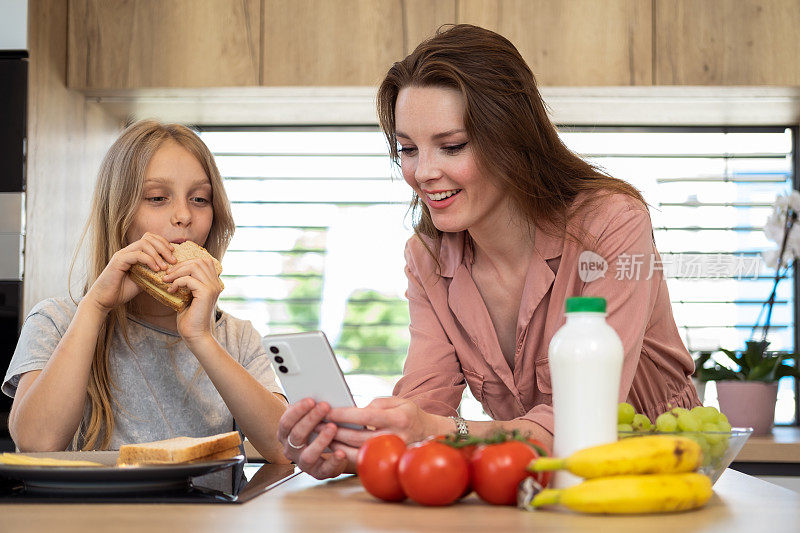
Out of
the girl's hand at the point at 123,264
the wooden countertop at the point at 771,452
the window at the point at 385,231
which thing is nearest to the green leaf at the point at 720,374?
the wooden countertop at the point at 771,452

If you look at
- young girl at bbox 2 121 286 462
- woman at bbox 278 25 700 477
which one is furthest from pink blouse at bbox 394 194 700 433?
young girl at bbox 2 121 286 462

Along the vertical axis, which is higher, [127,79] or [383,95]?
[127,79]

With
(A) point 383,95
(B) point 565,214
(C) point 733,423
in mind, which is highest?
(A) point 383,95

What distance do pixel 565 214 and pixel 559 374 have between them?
67 cm

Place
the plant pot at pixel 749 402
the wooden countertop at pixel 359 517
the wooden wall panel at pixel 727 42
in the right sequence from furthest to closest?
the wooden wall panel at pixel 727 42 → the plant pot at pixel 749 402 → the wooden countertop at pixel 359 517

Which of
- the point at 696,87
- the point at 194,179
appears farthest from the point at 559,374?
the point at 696,87

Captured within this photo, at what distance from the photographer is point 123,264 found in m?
1.62

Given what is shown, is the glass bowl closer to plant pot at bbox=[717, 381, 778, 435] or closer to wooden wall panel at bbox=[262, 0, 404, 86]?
plant pot at bbox=[717, 381, 778, 435]

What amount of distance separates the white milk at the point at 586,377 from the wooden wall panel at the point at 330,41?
189cm

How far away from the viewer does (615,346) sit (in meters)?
0.92

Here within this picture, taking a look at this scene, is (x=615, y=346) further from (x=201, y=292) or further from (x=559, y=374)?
(x=201, y=292)

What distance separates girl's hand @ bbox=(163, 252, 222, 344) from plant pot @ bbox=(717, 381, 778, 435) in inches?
63.1

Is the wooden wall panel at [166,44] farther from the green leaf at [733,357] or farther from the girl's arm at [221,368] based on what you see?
the green leaf at [733,357]

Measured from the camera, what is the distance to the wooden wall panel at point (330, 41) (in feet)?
8.84
